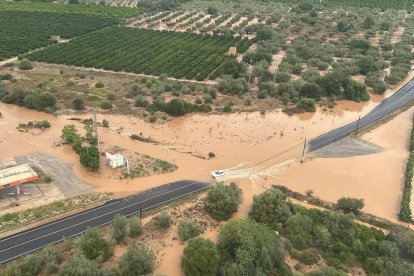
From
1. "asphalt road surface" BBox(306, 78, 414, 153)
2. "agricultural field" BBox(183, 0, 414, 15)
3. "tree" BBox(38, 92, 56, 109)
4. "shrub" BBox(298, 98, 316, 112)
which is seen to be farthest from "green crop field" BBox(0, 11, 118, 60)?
"asphalt road surface" BBox(306, 78, 414, 153)

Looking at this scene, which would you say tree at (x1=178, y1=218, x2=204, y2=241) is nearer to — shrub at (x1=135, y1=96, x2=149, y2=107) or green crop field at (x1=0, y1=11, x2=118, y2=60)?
shrub at (x1=135, y1=96, x2=149, y2=107)

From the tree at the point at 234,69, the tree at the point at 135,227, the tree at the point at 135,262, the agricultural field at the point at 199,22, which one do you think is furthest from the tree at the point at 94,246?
the agricultural field at the point at 199,22

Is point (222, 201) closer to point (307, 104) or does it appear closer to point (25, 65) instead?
point (307, 104)

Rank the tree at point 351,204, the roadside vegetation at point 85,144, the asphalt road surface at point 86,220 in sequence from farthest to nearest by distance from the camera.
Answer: the roadside vegetation at point 85,144 < the tree at point 351,204 < the asphalt road surface at point 86,220

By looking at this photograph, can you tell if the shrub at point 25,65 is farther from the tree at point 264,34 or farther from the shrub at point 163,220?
the shrub at point 163,220

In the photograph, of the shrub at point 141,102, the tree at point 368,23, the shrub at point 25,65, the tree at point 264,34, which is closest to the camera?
the shrub at point 141,102

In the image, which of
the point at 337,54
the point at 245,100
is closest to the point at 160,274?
the point at 245,100
